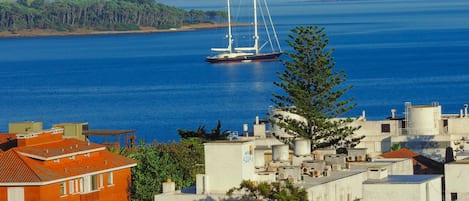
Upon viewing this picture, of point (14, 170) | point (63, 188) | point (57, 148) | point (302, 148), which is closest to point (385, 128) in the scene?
point (302, 148)

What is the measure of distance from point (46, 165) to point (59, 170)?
1.01ft

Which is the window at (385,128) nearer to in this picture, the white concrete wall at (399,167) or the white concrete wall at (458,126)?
the white concrete wall at (458,126)

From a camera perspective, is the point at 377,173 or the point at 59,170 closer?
the point at 377,173

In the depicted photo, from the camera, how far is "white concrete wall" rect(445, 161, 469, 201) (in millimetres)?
30438

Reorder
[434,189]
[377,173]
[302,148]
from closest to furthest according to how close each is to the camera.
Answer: [434,189] < [377,173] < [302,148]

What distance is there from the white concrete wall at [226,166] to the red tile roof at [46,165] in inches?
236

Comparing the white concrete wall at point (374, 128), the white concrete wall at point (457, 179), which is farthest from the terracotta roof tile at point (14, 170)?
the white concrete wall at point (374, 128)

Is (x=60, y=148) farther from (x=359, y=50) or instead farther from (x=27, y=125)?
(x=359, y=50)

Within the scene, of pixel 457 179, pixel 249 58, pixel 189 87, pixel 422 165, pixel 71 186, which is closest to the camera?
pixel 457 179

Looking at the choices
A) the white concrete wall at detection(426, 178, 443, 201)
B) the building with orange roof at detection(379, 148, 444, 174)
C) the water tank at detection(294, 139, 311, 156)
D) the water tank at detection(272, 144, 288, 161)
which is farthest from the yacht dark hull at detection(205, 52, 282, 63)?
the white concrete wall at detection(426, 178, 443, 201)

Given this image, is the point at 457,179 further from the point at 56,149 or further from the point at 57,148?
the point at 57,148

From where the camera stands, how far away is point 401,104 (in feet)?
325

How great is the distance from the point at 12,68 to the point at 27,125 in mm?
141624

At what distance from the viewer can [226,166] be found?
28.5 metres
